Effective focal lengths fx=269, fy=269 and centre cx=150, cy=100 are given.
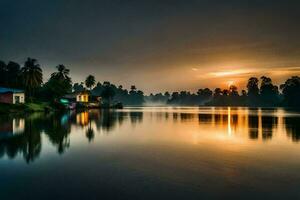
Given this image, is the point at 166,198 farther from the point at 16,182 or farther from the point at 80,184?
the point at 16,182

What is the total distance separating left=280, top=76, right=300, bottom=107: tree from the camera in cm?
16939

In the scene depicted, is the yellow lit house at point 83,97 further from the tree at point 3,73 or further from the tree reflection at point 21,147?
the tree reflection at point 21,147

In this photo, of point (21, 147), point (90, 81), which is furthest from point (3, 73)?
point (21, 147)

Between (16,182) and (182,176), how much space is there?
24.1 ft

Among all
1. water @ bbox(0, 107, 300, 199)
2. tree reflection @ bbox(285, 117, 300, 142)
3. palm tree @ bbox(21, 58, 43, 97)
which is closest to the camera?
water @ bbox(0, 107, 300, 199)

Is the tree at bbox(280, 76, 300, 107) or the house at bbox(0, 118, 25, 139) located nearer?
the house at bbox(0, 118, 25, 139)

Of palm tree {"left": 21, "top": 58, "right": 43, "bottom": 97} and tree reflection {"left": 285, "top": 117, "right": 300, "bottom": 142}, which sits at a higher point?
palm tree {"left": 21, "top": 58, "right": 43, "bottom": 97}

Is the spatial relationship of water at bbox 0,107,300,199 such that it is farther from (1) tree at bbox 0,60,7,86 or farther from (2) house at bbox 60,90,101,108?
(2) house at bbox 60,90,101,108

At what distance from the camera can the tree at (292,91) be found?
169m

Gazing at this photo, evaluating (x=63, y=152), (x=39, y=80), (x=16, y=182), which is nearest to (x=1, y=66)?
(x=39, y=80)

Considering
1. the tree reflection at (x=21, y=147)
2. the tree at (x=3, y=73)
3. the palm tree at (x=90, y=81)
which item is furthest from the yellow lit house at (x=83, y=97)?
the tree reflection at (x=21, y=147)

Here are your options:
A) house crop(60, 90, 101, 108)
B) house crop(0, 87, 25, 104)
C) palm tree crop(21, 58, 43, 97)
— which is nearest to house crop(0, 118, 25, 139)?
house crop(0, 87, 25, 104)

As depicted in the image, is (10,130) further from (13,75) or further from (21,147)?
(13,75)

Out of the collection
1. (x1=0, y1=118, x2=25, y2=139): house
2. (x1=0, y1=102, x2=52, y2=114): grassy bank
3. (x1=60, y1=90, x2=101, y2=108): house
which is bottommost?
(x1=0, y1=118, x2=25, y2=139): house
